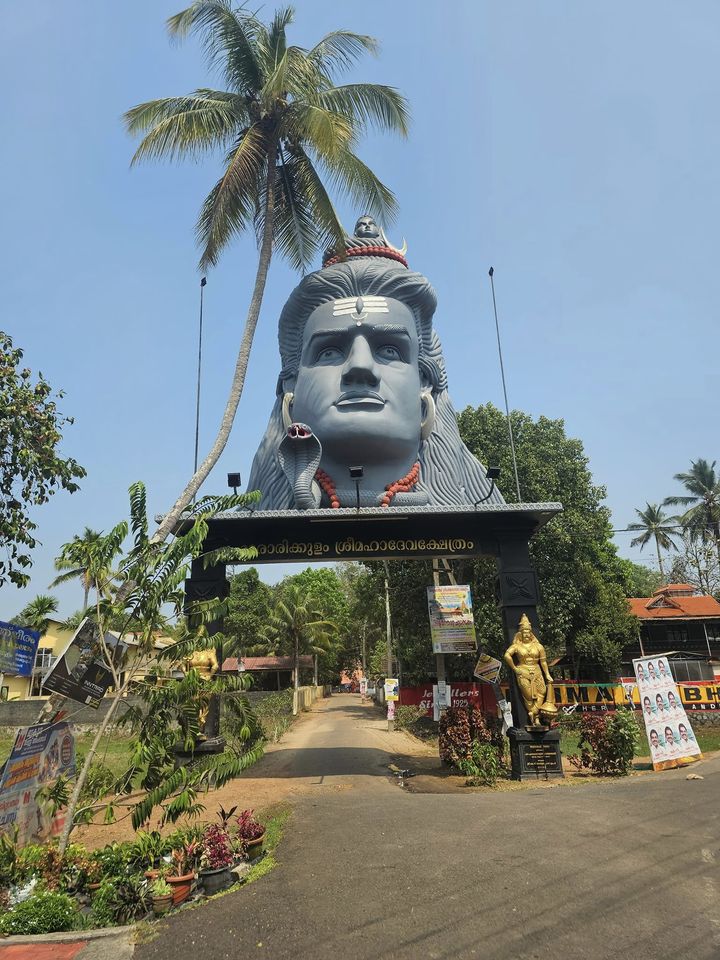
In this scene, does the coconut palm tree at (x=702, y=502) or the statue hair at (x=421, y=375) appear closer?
the statue hair at (x=421, y=375)

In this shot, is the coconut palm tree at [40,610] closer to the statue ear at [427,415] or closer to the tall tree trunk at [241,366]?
the tall tree trunk at [241,366]

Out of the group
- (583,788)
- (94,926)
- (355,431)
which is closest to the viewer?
(94,926)

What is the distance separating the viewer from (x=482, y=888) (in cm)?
491

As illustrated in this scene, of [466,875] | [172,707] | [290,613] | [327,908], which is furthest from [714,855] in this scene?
[290,613]

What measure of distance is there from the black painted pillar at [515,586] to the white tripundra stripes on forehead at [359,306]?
562 cm

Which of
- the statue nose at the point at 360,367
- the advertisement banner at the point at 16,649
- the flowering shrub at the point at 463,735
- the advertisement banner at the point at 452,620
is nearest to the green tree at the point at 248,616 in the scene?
the advertisement banner at the point at 452,620

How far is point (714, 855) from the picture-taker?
5.66 metres

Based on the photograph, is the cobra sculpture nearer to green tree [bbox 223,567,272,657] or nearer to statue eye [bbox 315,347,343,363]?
statue eye [bbox 315,347,343,363]

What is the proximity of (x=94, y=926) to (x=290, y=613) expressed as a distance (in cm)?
3145

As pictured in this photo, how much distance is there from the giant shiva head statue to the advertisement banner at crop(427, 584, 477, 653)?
3620 millimetres

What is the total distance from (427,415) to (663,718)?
7700 millimetres

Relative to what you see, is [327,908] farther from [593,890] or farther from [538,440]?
[538,440]

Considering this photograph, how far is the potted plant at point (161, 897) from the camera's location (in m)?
5.04

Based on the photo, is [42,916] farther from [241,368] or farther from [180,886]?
[241,368]
